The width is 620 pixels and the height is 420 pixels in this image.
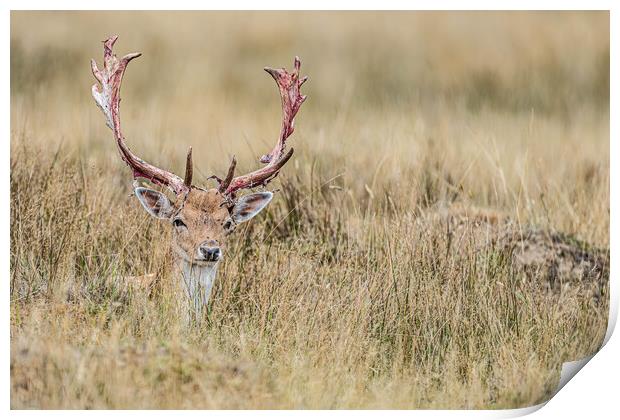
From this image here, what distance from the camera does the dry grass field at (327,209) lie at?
7539 millimetres

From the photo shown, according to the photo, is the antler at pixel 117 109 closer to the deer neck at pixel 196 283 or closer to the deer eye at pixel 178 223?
the deer eye at pixel 178 223

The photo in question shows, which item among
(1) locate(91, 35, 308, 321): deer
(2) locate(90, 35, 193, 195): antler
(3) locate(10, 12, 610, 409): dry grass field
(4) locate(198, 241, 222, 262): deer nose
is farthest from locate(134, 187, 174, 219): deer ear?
(4) locate(198, 241, 222, 262): deer nose

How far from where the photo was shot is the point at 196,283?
7812 millimetres

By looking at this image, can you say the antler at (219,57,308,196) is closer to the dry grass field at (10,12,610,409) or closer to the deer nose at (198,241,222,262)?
the dry grass field at (10,12,610,409)

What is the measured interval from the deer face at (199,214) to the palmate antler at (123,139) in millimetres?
83

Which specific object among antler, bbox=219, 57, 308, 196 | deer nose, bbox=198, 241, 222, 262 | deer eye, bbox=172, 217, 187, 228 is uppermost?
antler, bbox=219, 57, 308, 196

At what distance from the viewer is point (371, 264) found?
8.42 m

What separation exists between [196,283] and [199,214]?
1.33 ft

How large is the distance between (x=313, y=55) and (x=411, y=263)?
2.31 m

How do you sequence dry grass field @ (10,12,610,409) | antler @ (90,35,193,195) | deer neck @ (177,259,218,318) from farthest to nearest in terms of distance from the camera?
antler @ (90,35,193,195) → deer neck @ (177,259,218,318) → dry grass field @ (10,12,610,409)

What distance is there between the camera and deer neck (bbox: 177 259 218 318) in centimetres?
779

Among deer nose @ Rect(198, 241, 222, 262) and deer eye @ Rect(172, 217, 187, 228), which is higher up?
deer eye @ Rect(172, 217, 187, 228)

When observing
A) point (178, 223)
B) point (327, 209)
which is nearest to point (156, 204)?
point (178, 223)

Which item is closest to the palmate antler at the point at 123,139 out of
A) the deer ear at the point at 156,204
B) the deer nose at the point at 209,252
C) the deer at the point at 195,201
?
the deer at the point at 195,201
